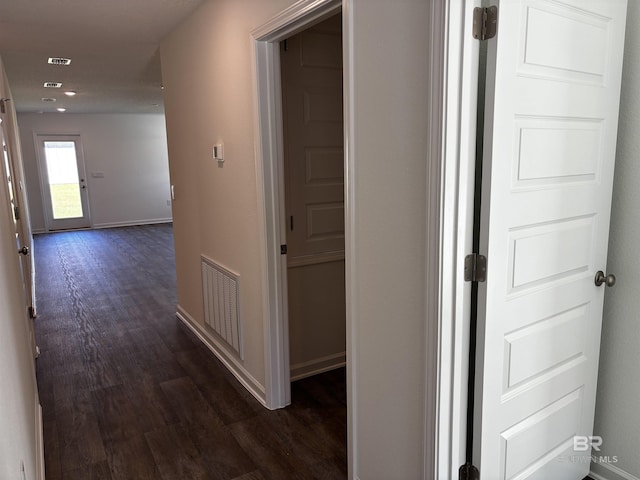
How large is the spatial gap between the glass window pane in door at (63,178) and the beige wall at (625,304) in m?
10.5

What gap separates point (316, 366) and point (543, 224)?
2.01 metres

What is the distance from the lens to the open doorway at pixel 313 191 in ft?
9.39

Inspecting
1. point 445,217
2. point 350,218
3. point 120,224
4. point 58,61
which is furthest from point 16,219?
point 120,224

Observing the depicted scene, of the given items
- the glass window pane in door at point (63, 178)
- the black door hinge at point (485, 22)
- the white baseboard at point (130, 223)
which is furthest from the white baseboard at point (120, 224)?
the black door hinge at point (485, 22)

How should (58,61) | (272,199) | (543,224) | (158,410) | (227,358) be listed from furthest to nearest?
(58,61) < (227,358) < (158,410) < (272,199) < (543,224)

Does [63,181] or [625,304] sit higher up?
[63,181]

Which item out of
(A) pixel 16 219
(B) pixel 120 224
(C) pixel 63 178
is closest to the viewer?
(A) pixel 16 219

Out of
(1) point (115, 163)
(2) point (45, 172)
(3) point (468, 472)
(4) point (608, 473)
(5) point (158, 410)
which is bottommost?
(5) point (158, 410)

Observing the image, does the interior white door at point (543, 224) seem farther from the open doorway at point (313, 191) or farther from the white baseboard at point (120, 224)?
the white baseboard at point (120, 224)

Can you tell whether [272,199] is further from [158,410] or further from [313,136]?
[158,410]

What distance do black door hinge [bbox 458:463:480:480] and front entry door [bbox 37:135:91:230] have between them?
34.0ft

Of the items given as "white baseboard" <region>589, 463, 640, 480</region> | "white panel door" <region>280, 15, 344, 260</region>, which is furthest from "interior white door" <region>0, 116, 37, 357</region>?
"white baseboard" <region>589, 463, 640, 480</region>

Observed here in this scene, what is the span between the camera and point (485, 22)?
136 centimetres

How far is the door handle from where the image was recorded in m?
1.84
